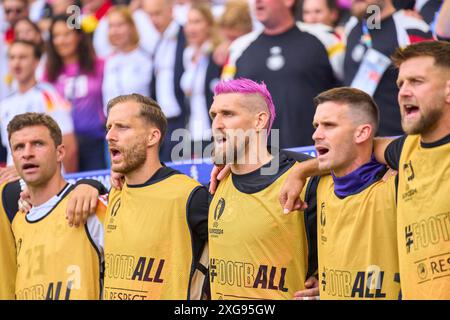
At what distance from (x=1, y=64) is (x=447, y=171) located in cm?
729

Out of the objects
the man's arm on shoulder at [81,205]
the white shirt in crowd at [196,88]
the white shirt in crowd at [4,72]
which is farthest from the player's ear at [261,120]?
the white shirt in crowd at [4,72]

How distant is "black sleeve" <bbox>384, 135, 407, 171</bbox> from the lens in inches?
223

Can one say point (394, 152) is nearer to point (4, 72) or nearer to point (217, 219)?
point (217, 219)

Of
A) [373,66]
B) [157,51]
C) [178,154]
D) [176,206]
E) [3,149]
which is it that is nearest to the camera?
[176,206]

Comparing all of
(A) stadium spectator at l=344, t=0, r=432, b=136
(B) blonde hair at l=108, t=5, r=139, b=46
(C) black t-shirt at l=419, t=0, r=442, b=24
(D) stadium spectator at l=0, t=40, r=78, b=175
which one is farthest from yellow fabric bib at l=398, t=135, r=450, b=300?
(D) stadium spectator at l=0, t=40, r=78, b=175

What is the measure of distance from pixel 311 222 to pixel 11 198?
2450mm

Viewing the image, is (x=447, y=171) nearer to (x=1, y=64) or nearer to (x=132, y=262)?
(x=132, y=262)

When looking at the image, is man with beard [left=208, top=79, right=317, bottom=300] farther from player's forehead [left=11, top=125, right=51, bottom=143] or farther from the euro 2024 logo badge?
player's forehead [left=11, top=125, right=51, bottom=143]

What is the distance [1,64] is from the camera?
11453 mm

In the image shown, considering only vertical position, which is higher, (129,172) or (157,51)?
(157,51)

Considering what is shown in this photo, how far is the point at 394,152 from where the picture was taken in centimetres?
572

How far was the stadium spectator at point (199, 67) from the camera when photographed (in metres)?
9.17

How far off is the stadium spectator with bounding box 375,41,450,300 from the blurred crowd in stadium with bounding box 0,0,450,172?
5.93ft
